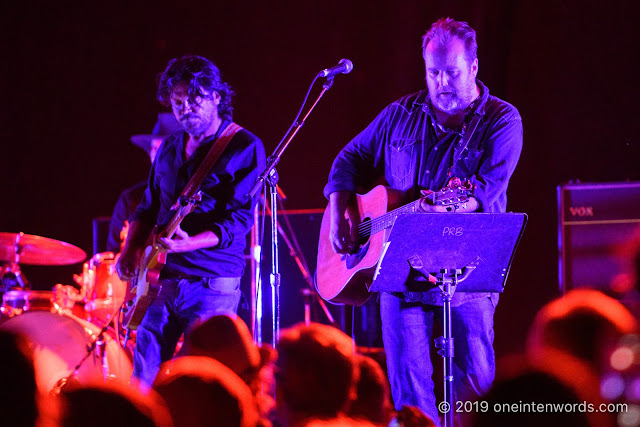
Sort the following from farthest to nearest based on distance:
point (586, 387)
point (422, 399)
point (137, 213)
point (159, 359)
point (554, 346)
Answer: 1. point (137, 213)
2. point (159, 359)
3. point (422, 399)
4. point (554, 346)
5. point (586, 387)

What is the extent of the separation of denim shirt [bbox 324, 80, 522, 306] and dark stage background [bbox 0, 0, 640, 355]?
2.68m

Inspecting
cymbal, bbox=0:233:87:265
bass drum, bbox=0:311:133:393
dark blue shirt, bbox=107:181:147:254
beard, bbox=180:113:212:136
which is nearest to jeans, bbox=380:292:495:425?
beard, bbox=180:113:212:136

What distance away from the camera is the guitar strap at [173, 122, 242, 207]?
4468mm

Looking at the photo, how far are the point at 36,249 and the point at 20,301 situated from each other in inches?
19.1

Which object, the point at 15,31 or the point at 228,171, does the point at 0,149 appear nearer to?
the point at 15,31

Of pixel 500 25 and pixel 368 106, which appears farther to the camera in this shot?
pixel 368 106

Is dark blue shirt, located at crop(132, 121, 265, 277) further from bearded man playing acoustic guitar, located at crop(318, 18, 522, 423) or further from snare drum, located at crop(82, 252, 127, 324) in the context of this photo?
snare drum, located at crop(82, 252, 127, 324)

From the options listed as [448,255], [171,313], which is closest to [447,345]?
[448,255]

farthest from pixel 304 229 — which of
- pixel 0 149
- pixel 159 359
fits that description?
pixel 0 149

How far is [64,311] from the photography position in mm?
6754

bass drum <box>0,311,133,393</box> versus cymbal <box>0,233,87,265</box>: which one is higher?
A: cymbal <box>0,233,87,265</box>

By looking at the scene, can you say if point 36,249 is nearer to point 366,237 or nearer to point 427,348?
point 366,237

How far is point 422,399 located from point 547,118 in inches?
135

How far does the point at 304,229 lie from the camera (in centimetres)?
680
